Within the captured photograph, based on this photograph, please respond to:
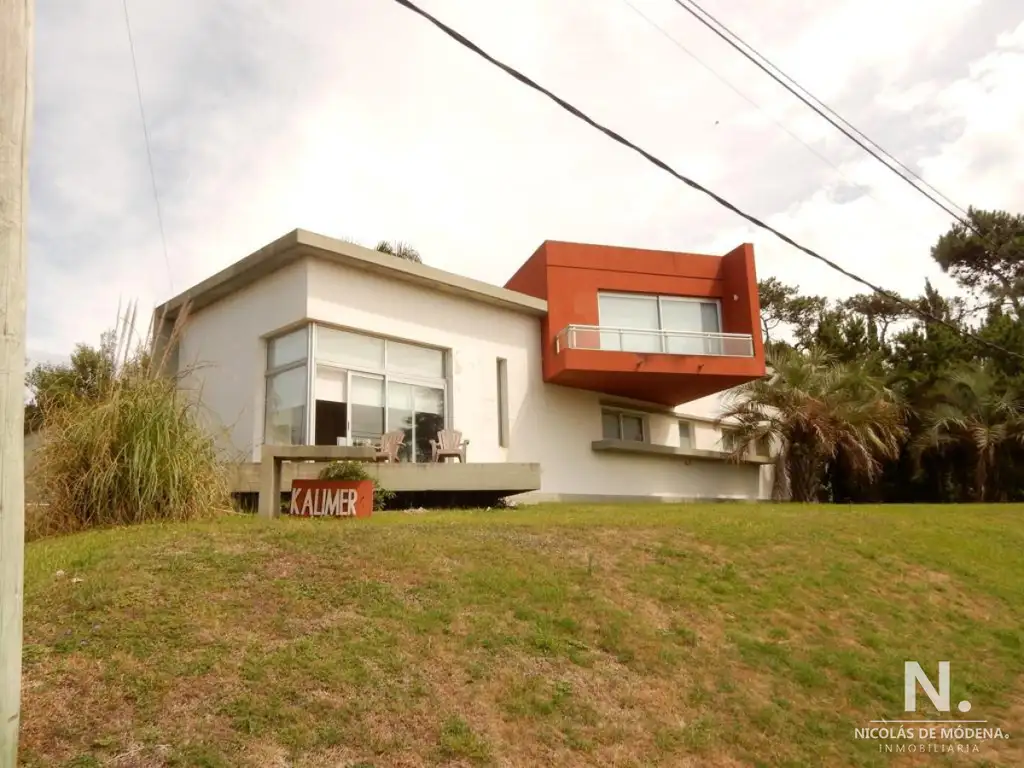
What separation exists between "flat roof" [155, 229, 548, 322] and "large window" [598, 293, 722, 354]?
2.63 meters

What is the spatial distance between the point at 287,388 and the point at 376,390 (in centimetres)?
177

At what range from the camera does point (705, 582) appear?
7852 mm

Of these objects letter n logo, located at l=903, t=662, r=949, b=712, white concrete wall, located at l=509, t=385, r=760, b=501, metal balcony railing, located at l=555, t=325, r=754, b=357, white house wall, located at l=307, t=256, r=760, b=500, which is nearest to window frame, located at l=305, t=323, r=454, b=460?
white house wall, located at l=307, t=256, r=760, b=500

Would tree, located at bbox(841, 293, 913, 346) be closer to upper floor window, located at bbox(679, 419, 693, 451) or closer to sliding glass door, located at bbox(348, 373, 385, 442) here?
upper floor window, located at bbox(679, 419, 693, 451)

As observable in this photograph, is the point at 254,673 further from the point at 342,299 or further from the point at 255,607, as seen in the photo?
the point at 342,299

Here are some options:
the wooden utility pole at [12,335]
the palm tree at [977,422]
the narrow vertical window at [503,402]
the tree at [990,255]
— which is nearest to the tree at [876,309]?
the tree at [990,255]

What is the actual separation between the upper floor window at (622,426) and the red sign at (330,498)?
37.4 feet

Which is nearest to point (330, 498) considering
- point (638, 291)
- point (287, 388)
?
point (287, 388)

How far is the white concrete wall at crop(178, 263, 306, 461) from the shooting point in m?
15.8

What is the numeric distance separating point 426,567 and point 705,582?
278 centimetres

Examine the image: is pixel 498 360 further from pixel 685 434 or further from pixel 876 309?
pixel 876 309

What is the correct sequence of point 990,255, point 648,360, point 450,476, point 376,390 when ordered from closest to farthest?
point 450,476 → point 376,390 → point 648,360 → point 990,255

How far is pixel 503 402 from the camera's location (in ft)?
63.2

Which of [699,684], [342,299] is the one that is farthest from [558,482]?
[699,684]
